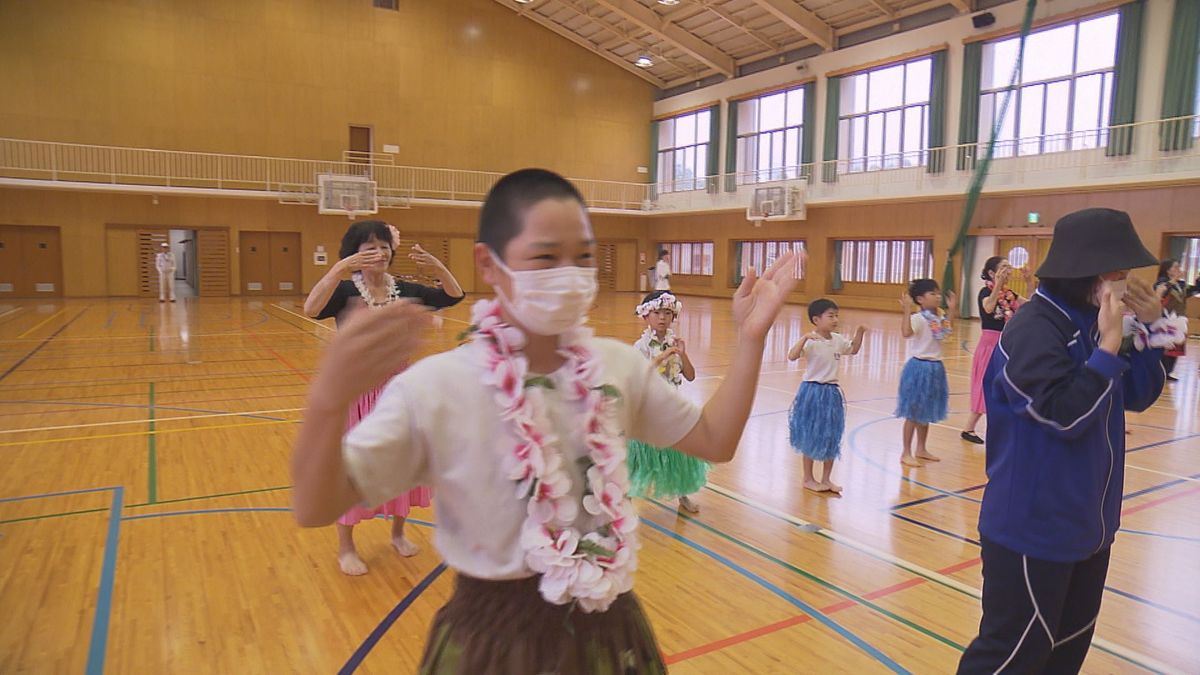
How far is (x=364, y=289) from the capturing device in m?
3.92

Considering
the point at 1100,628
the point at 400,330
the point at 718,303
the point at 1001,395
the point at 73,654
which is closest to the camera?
the point at 400,330

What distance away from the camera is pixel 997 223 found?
19766 millimetres

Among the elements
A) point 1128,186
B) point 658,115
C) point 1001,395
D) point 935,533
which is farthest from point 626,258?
point 1001,395

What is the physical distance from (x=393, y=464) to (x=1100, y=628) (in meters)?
3.69

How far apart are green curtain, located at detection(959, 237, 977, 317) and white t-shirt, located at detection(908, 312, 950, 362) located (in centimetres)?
1619

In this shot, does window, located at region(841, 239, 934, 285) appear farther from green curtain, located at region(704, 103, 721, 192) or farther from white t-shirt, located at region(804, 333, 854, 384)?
white t-shirt, located at region(804, 333, 854, 384)

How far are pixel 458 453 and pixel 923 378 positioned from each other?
5.92 meters

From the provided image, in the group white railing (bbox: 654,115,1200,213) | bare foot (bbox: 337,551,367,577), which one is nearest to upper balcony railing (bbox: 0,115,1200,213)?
white railing (bbox: 654,115,1200,213)

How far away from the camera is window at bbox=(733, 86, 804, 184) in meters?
25.3

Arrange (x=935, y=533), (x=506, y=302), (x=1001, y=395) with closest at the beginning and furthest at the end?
(x=506, y=302) < (x=1001, y=395) < (x=935, y=533)

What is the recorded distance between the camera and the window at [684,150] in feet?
95.0

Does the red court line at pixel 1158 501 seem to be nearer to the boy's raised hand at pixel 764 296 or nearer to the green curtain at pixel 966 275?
the boy's raised hand at pixel 764 296

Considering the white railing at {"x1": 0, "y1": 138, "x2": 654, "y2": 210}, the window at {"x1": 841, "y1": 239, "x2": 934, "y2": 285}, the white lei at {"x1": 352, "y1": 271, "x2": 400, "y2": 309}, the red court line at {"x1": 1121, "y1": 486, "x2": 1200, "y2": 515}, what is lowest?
the red court line at {"x1": 1121, "y1": 486, "x2": 1200, "y2": 515}

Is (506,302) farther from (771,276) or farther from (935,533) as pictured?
(935,533)
